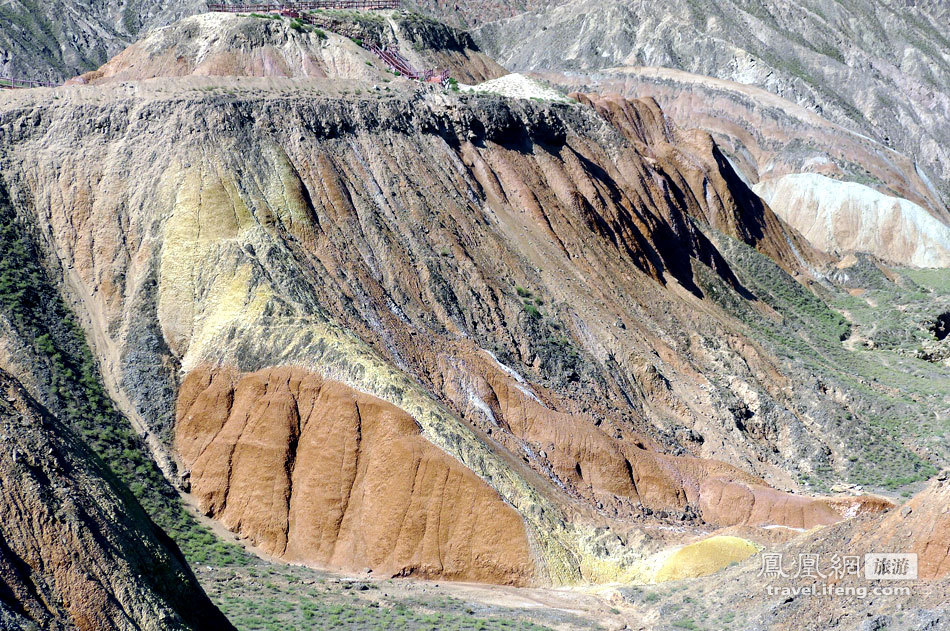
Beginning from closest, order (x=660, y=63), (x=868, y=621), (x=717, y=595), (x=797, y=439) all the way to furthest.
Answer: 1. (x=868, y=621)
2. (x=717, y=595)
3. (x=797, y=439)
4. (x=660, y=63)

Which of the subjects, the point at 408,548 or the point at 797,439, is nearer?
the point at 408,548

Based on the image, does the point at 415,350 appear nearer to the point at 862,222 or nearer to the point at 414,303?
the point at 414,303

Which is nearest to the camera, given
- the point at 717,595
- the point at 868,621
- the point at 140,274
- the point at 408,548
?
the point at 868,621

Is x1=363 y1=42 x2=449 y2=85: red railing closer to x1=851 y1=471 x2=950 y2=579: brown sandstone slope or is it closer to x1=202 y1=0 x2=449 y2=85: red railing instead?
x1=202 y1=0 x2=449 y2=85: red railing

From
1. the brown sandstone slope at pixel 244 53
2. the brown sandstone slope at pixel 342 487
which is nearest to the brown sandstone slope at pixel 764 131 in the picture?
the brown sandstone slope at pixel 244 53

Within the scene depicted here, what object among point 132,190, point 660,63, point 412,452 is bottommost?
point 412,452

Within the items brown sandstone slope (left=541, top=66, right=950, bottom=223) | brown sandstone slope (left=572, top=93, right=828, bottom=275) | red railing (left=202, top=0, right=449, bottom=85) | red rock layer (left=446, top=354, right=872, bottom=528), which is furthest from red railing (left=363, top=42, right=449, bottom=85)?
red rock layer (left=446, top=354, right=872, bottom=528)

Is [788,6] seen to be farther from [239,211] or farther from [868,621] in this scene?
[868,621]

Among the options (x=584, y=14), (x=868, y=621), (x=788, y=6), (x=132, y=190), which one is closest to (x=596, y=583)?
(x=868, y=621)
